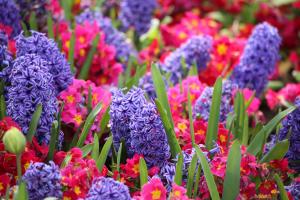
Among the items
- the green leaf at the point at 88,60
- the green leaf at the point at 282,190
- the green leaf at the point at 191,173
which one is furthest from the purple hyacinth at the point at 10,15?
the green leaf at the point at 282,190

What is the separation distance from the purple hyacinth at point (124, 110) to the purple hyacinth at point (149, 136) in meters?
0.04

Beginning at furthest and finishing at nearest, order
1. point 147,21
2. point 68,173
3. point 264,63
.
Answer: point 147,21 → point 264,63 → point 68,173

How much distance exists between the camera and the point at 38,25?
3188mm

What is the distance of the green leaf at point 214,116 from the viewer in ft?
7.50

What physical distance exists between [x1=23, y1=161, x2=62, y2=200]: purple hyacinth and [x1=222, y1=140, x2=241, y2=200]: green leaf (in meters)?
0.61

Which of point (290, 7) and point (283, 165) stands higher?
point (290, 7)

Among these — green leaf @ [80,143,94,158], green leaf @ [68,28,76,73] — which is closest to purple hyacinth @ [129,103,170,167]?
Result: green leaf @ [80,143,94,158]

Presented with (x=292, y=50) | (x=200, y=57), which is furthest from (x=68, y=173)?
(x=292, y=50)

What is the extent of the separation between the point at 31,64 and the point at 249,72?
140 centimetres

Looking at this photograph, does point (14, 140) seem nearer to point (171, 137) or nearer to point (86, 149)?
point (86, 149)

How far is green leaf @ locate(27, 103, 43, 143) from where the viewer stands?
2014 millimetres

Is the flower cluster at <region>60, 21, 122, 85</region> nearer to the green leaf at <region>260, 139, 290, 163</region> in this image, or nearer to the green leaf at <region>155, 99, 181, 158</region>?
the green leaf at <region>155, 99, 181, 158</region>

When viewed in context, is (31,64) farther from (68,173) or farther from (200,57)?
(200,57)

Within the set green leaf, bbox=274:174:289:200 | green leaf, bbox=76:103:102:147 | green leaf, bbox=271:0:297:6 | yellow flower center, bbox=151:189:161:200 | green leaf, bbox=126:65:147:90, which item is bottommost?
green leaf, bbox=274:174:289:200
